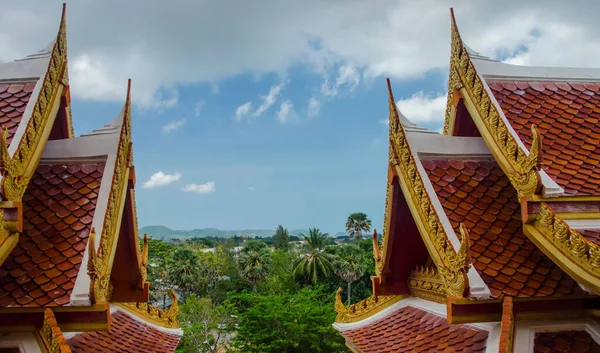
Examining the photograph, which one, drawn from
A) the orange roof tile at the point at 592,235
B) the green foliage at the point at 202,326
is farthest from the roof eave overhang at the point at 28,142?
the green foliage at the point at 202,326

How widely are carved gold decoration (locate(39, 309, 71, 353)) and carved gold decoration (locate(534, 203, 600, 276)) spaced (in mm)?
4249

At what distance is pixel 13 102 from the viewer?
5.59m

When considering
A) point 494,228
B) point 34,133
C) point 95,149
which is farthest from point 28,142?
point 494,228

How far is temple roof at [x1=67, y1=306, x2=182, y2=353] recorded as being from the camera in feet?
16.7

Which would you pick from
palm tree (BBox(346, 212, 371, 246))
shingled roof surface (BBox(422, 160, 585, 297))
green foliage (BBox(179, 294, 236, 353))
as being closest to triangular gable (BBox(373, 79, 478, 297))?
shingled roof surface (BBox(422, 160, 585, 297))

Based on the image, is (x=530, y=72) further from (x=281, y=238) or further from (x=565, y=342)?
(x=281, y=238)

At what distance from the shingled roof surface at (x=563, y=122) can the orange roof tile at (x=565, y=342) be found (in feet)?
4.50

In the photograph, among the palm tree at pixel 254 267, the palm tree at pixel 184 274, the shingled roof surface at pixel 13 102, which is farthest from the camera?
the palm tree at pixel 184 274

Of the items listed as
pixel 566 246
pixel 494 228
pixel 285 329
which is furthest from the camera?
pixel 285 329

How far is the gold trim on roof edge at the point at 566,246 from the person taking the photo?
158 inches

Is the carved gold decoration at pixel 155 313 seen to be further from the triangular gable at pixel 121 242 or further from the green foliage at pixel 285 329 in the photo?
the green foliage at pixel 285 329

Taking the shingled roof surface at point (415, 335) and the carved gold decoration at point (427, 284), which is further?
the carved gold decoration at point (427, 284)

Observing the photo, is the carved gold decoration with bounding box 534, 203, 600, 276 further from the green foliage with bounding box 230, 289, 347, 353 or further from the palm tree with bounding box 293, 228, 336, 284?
the palm tree with bounding box 293, 228, 336, 284

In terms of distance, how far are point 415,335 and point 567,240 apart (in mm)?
2526
